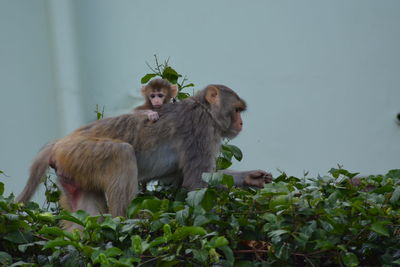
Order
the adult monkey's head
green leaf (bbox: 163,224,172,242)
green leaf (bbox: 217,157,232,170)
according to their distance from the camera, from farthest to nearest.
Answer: the adult monkey's head → green leaf (bbox: 217,157,232,170) → green leaf (bbox: 163,224,172,242)

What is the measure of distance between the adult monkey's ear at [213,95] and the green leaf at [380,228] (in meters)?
2.53

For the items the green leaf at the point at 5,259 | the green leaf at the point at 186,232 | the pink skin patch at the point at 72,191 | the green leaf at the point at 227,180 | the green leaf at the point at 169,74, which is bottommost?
the pink skin patch at the point at 72,191

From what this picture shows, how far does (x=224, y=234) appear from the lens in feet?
12.0

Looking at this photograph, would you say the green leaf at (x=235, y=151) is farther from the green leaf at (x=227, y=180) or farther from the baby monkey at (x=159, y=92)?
the green leaf at (x=227, y=180)

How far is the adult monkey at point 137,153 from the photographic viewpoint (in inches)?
199

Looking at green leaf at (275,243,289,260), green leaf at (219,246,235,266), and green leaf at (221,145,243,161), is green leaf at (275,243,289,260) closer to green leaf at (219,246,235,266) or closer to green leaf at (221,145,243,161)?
green leaf at (219,246,235,266)

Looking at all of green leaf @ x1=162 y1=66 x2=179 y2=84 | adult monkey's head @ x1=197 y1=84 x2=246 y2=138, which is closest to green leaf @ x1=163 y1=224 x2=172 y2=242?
adult monkey's head @ x1=197 y1=84 x2=246 y2=138

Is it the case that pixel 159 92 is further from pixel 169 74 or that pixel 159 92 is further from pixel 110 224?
pixel 110 224

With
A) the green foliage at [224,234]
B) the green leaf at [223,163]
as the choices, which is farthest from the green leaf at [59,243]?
the green leaf at [223,163]

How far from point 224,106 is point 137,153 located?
85 centimetres

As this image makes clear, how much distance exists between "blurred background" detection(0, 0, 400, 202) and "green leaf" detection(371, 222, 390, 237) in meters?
3.88

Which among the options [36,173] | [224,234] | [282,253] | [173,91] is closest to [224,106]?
[173,91]

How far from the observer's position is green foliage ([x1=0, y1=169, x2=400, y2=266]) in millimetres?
3346

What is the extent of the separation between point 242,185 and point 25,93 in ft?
11.0
